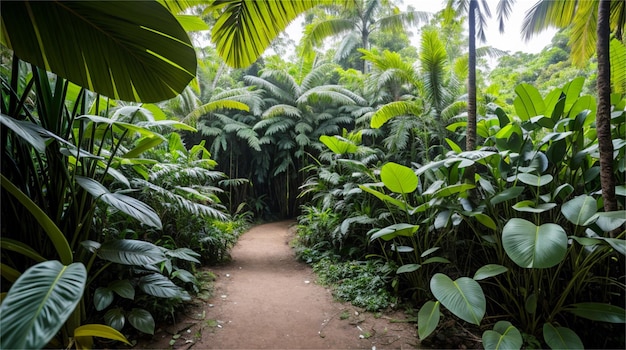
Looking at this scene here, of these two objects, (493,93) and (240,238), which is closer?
(240,238)

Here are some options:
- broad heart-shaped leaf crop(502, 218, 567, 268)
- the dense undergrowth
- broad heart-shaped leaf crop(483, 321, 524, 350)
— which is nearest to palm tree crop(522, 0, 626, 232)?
the dense undergrowth

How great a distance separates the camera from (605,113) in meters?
1.88

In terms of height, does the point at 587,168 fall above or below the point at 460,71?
below

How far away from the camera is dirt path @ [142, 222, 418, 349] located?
1.99 metres

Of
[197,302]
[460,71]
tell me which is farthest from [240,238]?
[460,71]

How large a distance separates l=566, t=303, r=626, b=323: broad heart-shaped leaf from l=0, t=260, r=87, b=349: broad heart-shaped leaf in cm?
267

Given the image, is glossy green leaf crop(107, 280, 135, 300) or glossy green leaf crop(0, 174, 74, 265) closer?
glossy green leaf crop(0, 174, 74, 265)

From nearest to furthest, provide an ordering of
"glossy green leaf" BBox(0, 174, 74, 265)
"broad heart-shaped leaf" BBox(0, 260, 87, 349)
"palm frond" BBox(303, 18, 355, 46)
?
"broad heart-shaped leaf" BBox(0, 260, 87, 349) → "glossy green leaf" BBox(0, 174, 74, 265) → "palm frond" BBox(303, 18, 355, 46)

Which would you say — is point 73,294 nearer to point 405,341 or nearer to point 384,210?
point 405,341

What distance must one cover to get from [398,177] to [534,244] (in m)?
1.14

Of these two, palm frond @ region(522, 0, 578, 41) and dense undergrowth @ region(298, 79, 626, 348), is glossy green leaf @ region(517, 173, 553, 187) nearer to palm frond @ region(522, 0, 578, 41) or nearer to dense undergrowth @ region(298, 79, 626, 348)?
dense undergrowth @ region(298, 79, 626, 348)

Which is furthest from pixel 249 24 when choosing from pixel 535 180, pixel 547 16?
pixel 547 16

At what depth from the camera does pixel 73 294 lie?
793 millimetres

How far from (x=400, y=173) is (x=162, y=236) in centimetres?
252
